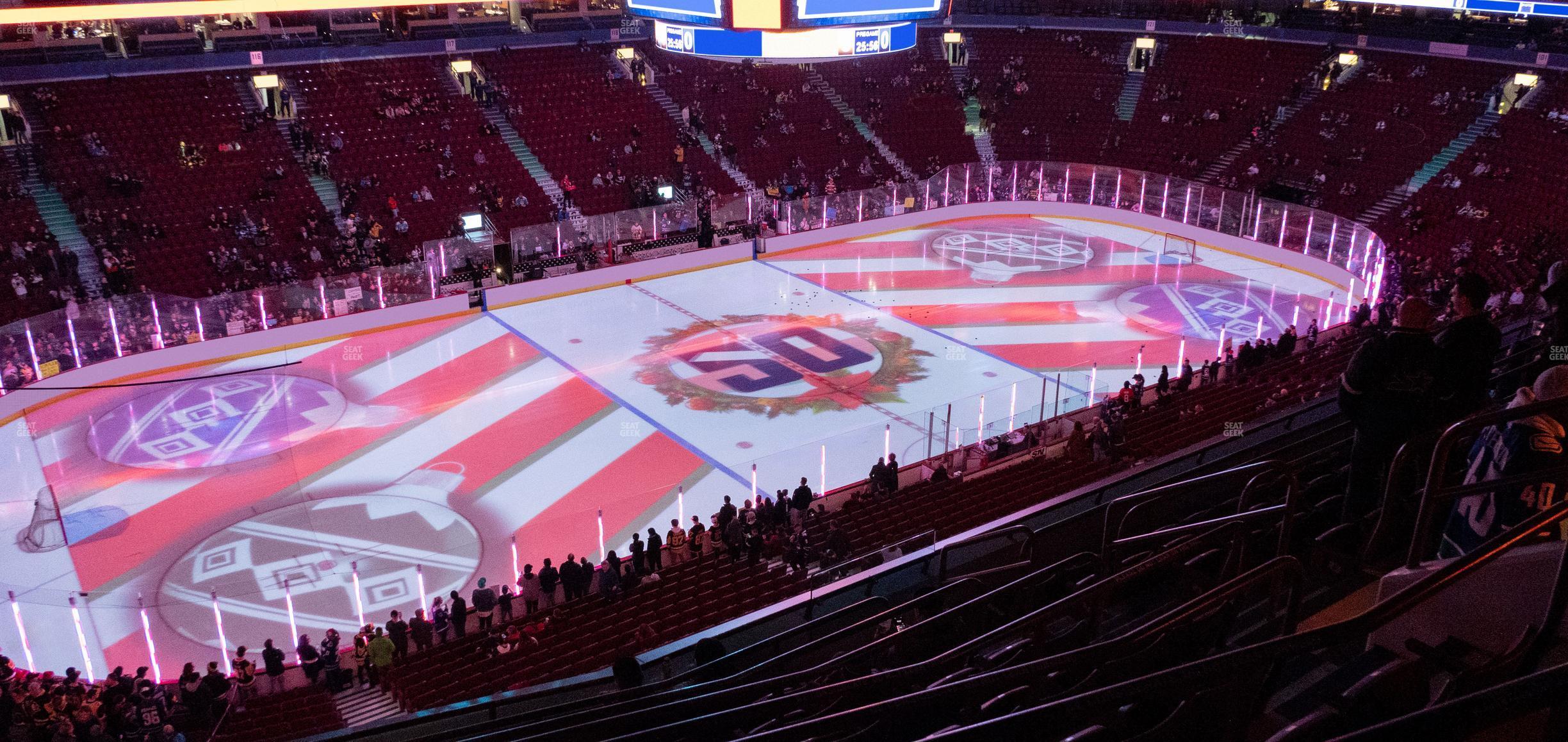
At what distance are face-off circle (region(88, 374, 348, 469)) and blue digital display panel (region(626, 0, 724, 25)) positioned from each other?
934cm

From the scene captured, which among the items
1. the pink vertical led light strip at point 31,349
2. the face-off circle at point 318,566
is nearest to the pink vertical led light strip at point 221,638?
the face-off circle at point 318,566

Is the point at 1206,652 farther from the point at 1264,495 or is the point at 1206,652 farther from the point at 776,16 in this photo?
the point at 776,16

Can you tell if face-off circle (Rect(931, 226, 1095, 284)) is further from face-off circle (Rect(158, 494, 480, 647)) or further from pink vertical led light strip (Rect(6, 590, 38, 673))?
pink vertical led light strip (Rect(6, 590, 38, 673))

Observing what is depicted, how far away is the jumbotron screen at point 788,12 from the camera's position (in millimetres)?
17328

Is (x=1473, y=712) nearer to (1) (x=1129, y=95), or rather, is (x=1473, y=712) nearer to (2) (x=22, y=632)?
(2) (x=22, y=632)

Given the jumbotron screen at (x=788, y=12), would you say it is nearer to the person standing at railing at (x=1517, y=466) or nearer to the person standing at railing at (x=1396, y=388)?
the person standing at railing at (x=1396, y=388)

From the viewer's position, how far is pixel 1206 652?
411 cm

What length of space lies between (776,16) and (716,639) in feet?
39.4

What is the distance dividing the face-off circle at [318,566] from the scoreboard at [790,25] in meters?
8.66

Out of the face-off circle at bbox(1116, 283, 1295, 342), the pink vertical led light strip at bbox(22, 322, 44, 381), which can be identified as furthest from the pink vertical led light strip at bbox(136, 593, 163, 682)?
the face-off circle at bbox(1116, 283, 1295, 342)

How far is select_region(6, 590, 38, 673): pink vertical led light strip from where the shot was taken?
12758 mm

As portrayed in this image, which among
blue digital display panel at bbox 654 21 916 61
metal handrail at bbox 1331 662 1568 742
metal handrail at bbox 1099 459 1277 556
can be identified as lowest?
metal handrail at bbox 1099 459 1277 556

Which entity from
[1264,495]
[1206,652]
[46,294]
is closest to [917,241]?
[46,294]

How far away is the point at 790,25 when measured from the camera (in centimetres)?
1741
